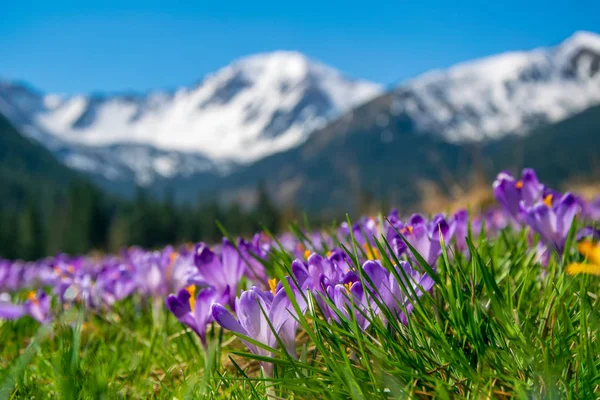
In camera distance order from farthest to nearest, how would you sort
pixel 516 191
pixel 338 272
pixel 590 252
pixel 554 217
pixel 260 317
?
pixel 516 191
pixel 554 217
pixel 338 272
pixel 260 317
pixel 590 252

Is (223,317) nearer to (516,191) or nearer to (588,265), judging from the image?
(588,265)

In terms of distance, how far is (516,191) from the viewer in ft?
6.99

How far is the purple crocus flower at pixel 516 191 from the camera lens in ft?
6.91

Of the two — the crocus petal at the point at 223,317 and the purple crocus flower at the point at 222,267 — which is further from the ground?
the purple crocus flower at the point at 222,267

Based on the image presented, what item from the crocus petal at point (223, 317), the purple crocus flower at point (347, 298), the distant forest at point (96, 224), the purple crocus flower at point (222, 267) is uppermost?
the distant forest at point (96, 224)

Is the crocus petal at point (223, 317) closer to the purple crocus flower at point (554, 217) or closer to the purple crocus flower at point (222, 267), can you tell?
the purple crocus flower at point (222, 267)

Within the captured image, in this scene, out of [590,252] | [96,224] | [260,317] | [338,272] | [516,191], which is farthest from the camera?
[96,224]

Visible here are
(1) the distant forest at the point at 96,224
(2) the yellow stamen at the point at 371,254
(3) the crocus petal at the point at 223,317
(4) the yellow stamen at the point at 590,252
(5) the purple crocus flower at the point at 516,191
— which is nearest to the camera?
(4) the yellow stamen at the point at 590,252

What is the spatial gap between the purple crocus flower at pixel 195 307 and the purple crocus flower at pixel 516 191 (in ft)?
3.85

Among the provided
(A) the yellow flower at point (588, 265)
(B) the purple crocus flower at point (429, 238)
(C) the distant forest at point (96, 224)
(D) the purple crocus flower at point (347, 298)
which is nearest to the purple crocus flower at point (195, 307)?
(D) the purple crocus flower at point (347, 298)

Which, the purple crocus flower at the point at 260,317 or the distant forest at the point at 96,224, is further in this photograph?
the distant forest at the point at 96,224

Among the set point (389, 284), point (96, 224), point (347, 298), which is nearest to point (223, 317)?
point (347, 298)

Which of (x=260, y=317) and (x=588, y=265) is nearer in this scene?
(x=588, y=265)

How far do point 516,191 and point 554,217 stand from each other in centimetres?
39
